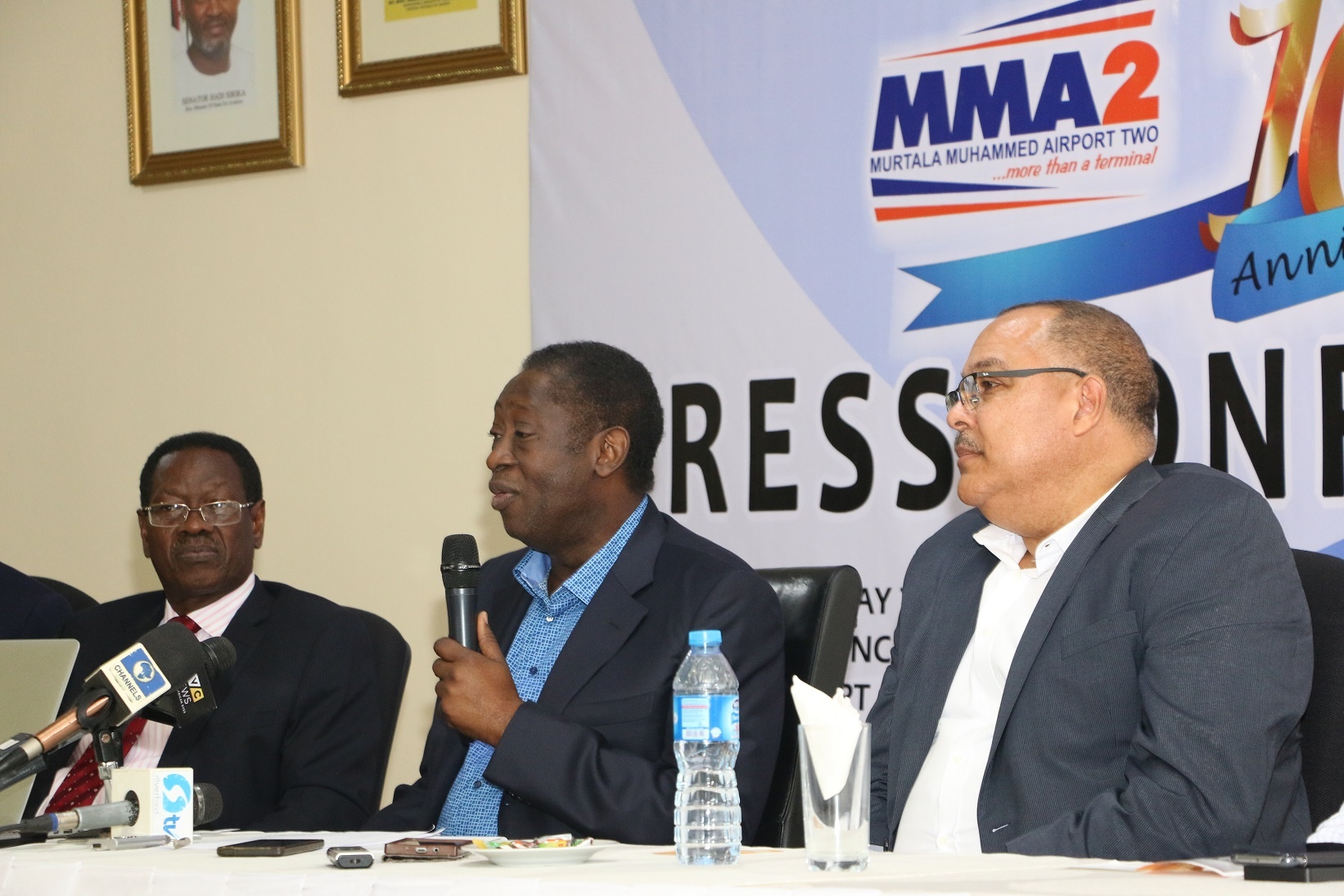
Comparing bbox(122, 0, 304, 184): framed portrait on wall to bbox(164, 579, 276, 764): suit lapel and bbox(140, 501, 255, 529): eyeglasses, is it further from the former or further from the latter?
bbox(164, 579, 276, 764): suit lapel

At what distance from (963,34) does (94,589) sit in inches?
120

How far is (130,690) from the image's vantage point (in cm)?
200

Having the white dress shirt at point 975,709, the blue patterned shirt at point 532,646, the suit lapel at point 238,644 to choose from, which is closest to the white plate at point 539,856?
the white dress shirt at point 975,709

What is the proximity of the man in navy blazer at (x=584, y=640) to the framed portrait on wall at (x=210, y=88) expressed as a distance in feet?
6.48

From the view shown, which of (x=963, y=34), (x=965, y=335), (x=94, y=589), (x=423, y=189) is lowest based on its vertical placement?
(x=94, y=589)

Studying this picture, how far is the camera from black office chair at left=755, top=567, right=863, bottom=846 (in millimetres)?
2600

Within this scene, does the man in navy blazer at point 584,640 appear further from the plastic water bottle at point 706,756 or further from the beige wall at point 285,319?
the beige wall at point 285,319

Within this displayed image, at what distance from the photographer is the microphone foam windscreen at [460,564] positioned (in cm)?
257

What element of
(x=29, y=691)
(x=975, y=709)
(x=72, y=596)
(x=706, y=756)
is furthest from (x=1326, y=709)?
(x=72, y=596)

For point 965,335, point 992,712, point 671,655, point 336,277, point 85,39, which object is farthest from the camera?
point 85,39

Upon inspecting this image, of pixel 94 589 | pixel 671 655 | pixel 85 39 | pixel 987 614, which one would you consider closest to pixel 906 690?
pixel 987 614

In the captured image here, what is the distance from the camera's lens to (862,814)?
1.66m

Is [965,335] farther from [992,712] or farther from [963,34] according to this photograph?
[992,712]

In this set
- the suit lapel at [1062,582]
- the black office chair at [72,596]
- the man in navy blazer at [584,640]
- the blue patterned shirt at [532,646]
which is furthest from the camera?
the black office chair at [72,596]
